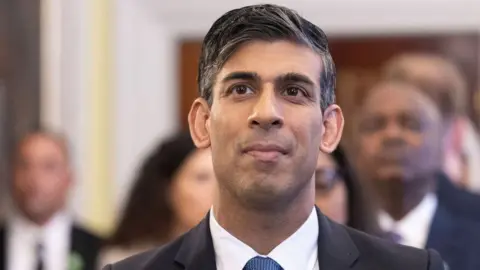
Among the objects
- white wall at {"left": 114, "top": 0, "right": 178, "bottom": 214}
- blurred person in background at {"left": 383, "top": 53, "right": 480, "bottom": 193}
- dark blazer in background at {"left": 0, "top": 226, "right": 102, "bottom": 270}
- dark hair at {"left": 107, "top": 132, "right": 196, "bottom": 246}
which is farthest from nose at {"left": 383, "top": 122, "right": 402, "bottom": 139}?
white wall at {"left": 114, "top": 0, "right": 178, "bottom": 214}

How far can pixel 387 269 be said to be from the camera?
3.02 feet

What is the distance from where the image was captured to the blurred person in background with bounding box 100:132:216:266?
6.09ft

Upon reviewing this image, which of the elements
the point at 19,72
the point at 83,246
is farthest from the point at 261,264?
the point at 19,72

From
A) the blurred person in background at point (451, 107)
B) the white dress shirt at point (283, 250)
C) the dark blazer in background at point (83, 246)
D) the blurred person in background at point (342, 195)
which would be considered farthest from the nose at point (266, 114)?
the dark blazer in background at point (83, 246)

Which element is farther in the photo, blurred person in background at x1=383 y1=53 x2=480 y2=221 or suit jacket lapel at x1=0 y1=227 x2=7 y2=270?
suit jacket lapel at x1=0 y1=227 x2=7 y2=270

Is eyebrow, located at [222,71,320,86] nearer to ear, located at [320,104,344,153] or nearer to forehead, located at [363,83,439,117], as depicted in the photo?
ear, located at [320,104,344,153]

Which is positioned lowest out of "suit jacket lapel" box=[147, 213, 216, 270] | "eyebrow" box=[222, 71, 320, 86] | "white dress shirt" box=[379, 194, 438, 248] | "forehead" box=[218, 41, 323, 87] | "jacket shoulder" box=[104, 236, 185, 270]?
"white dress shirt" box=[379, 194, 438, 248]

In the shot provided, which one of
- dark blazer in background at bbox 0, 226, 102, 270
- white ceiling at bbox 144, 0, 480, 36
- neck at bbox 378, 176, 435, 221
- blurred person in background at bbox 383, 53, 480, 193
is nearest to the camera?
neck at bbox 378, 176, 435, 221

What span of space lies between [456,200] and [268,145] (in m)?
0.76

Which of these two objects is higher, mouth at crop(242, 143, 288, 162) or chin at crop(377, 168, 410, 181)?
mouth at crop(242, 143, 288, 162)

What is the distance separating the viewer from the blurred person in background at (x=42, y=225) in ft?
7.57

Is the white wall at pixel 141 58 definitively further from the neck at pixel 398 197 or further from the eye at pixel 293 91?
the eye at pixel 293 91

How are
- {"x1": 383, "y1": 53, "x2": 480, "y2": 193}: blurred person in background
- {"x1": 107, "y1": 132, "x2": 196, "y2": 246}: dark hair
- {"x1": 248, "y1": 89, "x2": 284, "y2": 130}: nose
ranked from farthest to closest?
1. {"x1": 107, "y1": 132, "x2": 196, "y2": 246}: dark hair
2. {"x1": 383, "y1": 53, "x2": 480, "y2": 193}: blurred person in background
3. {"x1": 248, "y1": 89, "x2": 284, "y2": 130}: nose

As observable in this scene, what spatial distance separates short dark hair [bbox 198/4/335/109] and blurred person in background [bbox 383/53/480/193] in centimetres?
76
